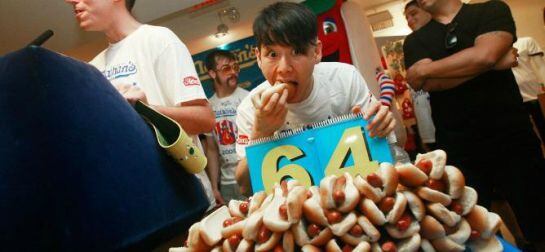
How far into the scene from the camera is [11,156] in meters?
0.52

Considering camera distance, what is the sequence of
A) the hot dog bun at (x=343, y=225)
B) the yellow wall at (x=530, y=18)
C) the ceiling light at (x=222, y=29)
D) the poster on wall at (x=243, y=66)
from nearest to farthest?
1. the hot dog bun at (x=343, y=225)
2. the poster on wall at (x=243, y=66)
3. the ceiling light at (x=222, y=29)
4. the yellow wall at (x=530, y=18)

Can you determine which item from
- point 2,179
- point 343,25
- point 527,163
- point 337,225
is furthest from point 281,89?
point 343,25

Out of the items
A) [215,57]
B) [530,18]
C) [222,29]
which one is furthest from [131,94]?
[530,18]

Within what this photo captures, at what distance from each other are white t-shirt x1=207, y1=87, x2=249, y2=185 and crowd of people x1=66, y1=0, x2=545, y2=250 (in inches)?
54.7

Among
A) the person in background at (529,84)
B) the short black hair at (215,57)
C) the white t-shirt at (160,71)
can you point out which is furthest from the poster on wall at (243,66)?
the white t-shirt at (160,71)

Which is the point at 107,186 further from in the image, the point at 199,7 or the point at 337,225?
the point at 199,7

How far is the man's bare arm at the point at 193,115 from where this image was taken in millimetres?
1026

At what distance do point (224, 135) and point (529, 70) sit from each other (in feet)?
8.24

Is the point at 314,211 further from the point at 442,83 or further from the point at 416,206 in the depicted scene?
the point at 442,83

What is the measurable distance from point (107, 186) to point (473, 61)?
1286 millimetres

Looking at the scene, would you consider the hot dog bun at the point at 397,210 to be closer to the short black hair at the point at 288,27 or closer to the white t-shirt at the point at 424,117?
the short black hair at the point at 288,27

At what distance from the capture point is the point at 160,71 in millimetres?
1189

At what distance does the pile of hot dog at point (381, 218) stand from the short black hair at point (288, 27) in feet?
1.77

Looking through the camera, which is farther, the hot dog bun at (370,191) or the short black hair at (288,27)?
the short black hair at (288,27)
